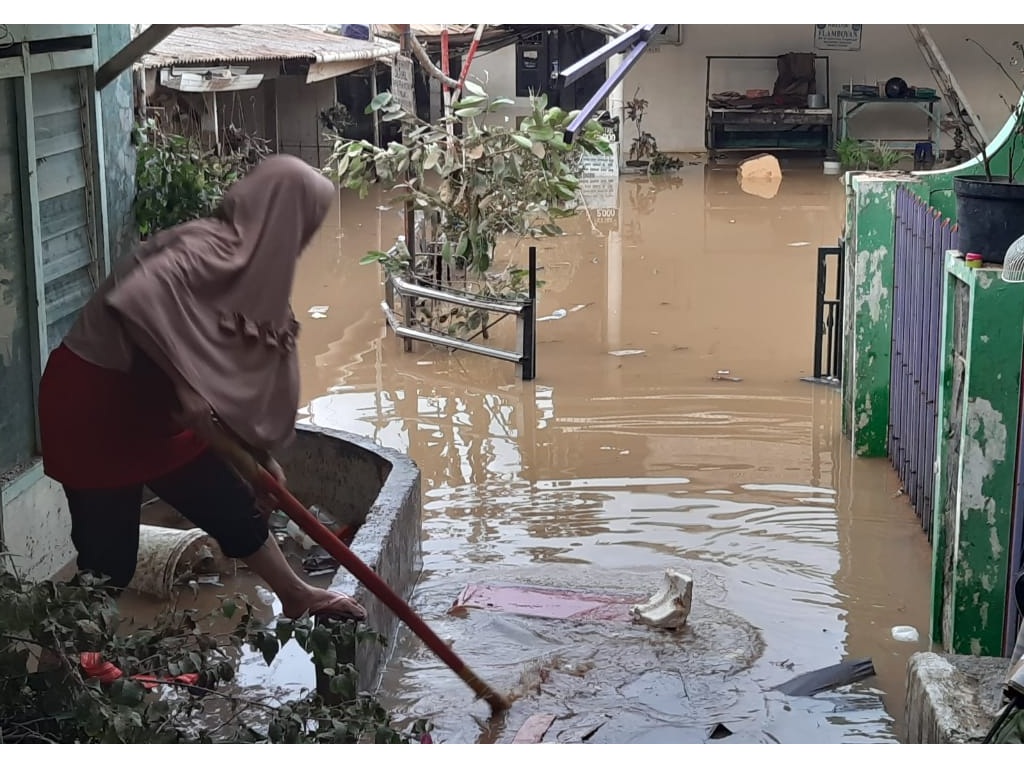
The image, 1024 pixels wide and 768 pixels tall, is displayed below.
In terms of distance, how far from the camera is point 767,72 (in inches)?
643

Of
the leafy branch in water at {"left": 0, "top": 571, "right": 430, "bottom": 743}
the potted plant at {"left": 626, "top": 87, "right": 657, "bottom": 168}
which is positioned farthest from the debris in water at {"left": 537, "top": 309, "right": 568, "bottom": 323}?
the potted plant at {"left": 626, "top": 87, "right": 657, "bottom": 168}

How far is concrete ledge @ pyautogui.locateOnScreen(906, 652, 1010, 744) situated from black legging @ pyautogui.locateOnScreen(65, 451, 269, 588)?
1.95 metres

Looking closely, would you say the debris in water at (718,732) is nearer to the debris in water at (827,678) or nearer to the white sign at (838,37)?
the debris in water at (827,678)

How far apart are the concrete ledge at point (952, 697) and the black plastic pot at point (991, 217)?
1.24m

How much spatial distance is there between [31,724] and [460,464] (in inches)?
134

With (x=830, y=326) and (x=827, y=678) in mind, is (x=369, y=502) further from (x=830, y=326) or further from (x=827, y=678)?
(x=830, y=326)

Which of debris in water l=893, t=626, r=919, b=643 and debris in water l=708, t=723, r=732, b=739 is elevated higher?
debris in water l=893, t=626, r=919, b=643

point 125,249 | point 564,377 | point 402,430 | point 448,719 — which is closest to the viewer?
point 448,719

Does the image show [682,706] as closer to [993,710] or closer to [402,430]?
[993,710]

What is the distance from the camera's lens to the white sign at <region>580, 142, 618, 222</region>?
1406cm

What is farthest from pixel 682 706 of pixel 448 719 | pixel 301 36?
pixel 301 36

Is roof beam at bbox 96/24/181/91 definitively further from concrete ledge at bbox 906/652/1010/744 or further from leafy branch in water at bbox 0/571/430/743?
concrete ledge at bbox 906/652/1010/744

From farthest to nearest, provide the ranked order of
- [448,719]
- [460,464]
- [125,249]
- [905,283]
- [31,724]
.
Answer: [460,464], [905,283], [125,249], [448,719], [31,724]

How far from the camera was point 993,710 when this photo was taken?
333cm
